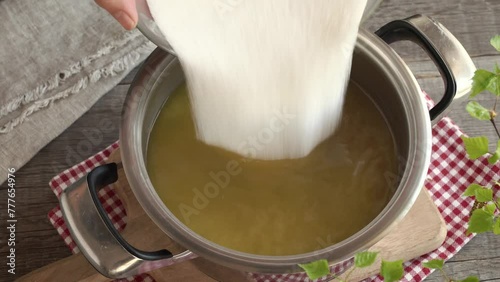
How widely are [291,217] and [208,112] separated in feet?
0.62

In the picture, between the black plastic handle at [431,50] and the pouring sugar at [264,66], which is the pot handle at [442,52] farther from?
the pouring sugar at [264,66]

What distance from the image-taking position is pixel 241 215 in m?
1.00

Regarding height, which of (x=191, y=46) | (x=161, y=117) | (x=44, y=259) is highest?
(x=191, y=46)

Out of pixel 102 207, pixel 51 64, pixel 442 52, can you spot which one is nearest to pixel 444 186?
pixel 442 52

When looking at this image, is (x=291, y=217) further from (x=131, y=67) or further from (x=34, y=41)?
(x=34, y=41)

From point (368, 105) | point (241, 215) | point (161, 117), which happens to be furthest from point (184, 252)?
point (368, 105)

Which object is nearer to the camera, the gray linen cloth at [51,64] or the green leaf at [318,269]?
the green leaf at [318,269]

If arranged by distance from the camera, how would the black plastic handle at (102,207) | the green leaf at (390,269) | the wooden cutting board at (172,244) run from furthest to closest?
1. the wooden cutting board at (172,244)
2. the black plastic handle at (102,207)
3. the green leaf at (390,269)

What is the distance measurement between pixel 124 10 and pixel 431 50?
0.43 meters

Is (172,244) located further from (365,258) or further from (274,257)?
(365,258)

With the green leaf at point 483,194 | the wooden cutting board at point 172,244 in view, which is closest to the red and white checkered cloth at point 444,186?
the wooden cutting board at point 172,244

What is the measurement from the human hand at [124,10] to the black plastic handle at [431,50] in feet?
1.29

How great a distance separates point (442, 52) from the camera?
0.99 metres

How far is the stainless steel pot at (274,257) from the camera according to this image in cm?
87
